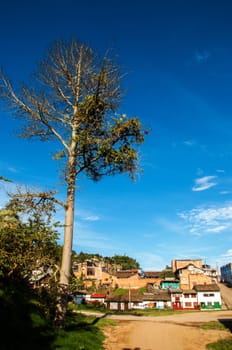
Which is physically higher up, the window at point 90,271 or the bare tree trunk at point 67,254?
the window at point 90,271

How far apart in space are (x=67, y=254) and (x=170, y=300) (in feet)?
153

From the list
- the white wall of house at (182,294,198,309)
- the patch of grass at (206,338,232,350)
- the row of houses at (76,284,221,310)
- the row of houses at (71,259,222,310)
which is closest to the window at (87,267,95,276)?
the row of houses at (71,259,222,310)

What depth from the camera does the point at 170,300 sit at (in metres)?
50.8

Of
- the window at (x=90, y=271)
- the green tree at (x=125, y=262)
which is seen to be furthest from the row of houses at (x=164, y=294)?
the green tree at (x=125, y=262)

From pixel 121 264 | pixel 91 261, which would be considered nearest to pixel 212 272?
pixel 121 264

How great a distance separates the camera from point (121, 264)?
104 meters

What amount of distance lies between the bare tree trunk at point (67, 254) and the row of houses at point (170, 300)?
42.4m

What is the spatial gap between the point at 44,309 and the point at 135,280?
63.5 m

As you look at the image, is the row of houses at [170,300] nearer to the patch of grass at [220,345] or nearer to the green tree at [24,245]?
the patch of grass at [220,345]

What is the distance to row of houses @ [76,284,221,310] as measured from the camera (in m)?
48.7

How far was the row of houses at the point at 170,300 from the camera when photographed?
48.7m

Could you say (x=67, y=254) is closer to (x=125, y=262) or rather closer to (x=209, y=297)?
(x=209, y=297)

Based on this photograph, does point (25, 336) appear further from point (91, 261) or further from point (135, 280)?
point (91, 261)

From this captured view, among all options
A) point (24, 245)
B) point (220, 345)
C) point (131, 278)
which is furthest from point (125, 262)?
point (24, 245)
